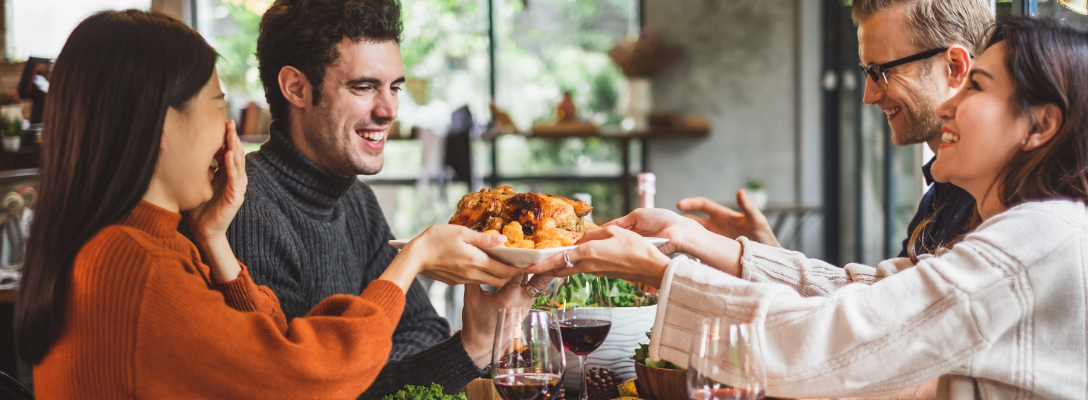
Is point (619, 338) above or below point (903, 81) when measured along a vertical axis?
below

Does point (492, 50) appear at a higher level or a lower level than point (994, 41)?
higher

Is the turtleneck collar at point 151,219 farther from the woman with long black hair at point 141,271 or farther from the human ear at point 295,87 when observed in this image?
the human ear at point 295,87

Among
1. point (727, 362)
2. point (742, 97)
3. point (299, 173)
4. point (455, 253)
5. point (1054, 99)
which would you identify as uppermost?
point (742, 97)

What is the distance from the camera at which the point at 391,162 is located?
686 centimetres

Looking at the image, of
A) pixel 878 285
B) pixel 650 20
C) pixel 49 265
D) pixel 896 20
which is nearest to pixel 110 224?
pixel 49 265

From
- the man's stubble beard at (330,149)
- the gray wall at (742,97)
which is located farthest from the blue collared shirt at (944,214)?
the gray wall at (742,97)

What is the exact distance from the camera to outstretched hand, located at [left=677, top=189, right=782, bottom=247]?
219 cm

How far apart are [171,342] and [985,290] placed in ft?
3.85

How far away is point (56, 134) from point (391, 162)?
580 cm

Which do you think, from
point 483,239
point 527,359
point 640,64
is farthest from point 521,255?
point 640,64

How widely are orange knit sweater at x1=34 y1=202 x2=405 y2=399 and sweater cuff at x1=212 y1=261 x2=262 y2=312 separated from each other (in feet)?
0.89

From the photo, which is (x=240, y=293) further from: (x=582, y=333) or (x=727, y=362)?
(x=727, y=362)

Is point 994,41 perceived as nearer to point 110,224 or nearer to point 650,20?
point 110,224

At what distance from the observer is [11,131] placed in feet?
13.6
